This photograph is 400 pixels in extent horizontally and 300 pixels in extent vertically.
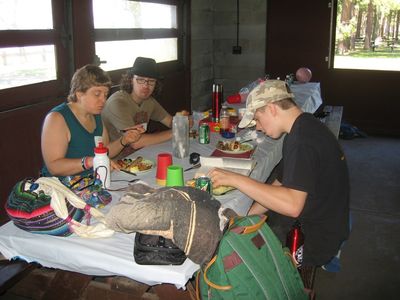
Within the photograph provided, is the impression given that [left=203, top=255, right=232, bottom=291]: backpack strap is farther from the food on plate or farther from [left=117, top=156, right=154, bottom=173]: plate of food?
the food on plate

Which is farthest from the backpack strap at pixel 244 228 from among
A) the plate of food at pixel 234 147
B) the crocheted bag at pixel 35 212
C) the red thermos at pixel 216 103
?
the red thermos at pixel 216 103

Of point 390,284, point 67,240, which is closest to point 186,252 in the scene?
point 67,240

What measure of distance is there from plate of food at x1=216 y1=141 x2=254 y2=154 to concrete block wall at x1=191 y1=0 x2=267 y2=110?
3677 millimetres

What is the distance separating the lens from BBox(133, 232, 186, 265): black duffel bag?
1.34m

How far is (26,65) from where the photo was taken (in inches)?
121

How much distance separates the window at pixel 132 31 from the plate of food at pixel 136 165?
5.98 ft

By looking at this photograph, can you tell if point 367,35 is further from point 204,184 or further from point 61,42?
point 204,184

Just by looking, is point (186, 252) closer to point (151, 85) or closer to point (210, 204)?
point (210, 204)

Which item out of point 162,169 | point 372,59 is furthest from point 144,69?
point 372,59

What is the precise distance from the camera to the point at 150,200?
1318mm

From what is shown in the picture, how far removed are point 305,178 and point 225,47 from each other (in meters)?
5.43

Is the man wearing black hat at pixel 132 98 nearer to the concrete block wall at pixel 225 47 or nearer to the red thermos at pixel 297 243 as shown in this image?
the red thermos at pixel 297 243

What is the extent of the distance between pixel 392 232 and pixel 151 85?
221 cm

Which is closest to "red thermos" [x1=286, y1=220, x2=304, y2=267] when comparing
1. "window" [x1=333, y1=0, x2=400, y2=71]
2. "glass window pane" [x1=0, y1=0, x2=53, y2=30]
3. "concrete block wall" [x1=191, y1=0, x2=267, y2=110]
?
"glass window pane" [x1=0, y1=0, x2=53, y2=30]
